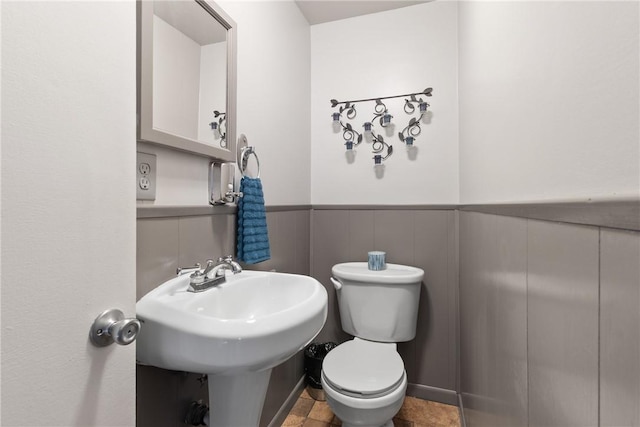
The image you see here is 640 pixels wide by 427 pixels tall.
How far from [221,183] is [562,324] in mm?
1020

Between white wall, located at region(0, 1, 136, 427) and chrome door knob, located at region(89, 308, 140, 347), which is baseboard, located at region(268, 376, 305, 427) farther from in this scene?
chrome door knob, located at region(89, 308, 140, 347)

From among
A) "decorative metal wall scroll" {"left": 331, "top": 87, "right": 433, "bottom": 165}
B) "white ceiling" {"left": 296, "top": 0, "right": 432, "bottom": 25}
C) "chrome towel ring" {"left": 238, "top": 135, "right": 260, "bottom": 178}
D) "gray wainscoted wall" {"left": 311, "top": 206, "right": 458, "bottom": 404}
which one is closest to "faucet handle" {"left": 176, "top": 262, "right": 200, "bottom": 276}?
"chrome towel ring" {"left": 238, "top": 135, "right": 260, "bottom": 178}

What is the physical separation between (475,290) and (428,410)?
0.92m

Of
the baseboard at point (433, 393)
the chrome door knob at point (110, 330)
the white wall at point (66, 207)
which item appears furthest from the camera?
the baseboard at point (433, 393)

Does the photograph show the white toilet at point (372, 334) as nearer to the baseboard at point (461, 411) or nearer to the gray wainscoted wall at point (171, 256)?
the baseboard at point (461, 411)

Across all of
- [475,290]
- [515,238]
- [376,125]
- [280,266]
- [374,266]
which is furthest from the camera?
[376,125]

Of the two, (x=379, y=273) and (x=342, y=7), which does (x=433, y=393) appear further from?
(x=342, y=7)

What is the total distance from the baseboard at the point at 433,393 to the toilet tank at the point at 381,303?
41cm

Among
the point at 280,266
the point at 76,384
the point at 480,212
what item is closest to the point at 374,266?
the point at 280,266

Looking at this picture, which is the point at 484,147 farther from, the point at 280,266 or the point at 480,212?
the point at 280,266

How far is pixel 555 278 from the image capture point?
1.46ft

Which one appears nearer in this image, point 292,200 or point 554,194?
point 554,194

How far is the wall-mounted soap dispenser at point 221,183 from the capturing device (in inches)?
42.5

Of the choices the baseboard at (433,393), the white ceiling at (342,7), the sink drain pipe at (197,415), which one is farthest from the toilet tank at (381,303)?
the white ceiling at (342,7)
